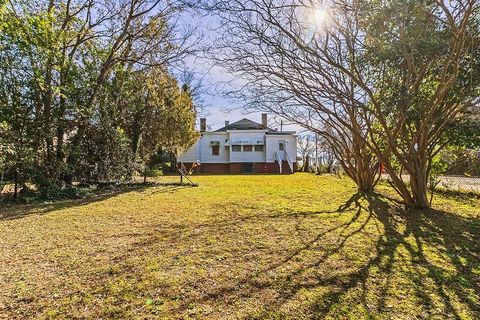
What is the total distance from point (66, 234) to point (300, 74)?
258 inches

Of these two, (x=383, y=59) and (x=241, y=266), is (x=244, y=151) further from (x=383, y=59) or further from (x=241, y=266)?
(x=241, y=266)

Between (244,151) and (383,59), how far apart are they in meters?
24.5

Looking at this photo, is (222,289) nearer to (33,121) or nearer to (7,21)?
(33,121)

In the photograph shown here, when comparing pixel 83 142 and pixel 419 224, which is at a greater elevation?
pixel 83 142

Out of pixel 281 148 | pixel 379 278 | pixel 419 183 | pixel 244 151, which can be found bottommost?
pixel 379 278

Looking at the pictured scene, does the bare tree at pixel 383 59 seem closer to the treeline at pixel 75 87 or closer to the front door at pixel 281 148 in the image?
the treeline at pixel 75 87

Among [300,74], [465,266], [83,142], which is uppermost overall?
[300,74]

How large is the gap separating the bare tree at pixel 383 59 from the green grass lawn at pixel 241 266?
6.96ft

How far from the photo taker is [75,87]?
9.72 metres

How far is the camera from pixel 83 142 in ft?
36.0

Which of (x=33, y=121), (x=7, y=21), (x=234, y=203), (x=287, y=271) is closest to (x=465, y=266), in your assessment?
(x=287, y=271)

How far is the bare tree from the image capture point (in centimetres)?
545

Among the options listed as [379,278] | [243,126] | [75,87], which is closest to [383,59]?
[379,278]

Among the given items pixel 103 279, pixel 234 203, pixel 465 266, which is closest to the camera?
pixel 103 279
